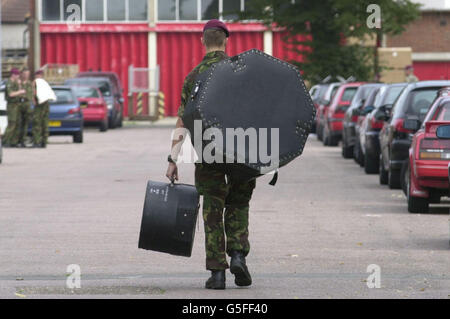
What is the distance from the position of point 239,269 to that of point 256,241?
351 cm

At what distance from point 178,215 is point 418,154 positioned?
6427 millimetres

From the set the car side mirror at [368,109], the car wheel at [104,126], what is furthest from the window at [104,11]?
the car side mirror at [368,109]

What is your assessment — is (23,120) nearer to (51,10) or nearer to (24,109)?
(24,109)

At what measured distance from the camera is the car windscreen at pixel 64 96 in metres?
36.3

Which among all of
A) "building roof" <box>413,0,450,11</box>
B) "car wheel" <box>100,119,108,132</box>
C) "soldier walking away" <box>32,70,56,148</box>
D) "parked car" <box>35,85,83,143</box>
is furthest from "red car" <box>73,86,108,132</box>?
"building roof" <box>413,0,450,11</box>

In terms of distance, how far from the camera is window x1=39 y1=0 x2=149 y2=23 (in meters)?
63.9

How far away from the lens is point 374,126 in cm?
2302

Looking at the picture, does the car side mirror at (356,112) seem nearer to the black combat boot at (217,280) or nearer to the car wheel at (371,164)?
the car wheel at (371,164)

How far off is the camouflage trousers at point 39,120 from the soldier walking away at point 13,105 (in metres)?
0.48

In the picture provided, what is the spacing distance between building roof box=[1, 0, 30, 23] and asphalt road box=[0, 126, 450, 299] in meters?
52.0

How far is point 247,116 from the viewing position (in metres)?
9.49

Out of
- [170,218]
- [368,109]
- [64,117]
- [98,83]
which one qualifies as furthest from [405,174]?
[98,83]

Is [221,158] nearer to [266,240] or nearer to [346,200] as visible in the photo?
[266,240]

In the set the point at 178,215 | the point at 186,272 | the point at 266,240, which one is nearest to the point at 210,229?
the point at 178,215
